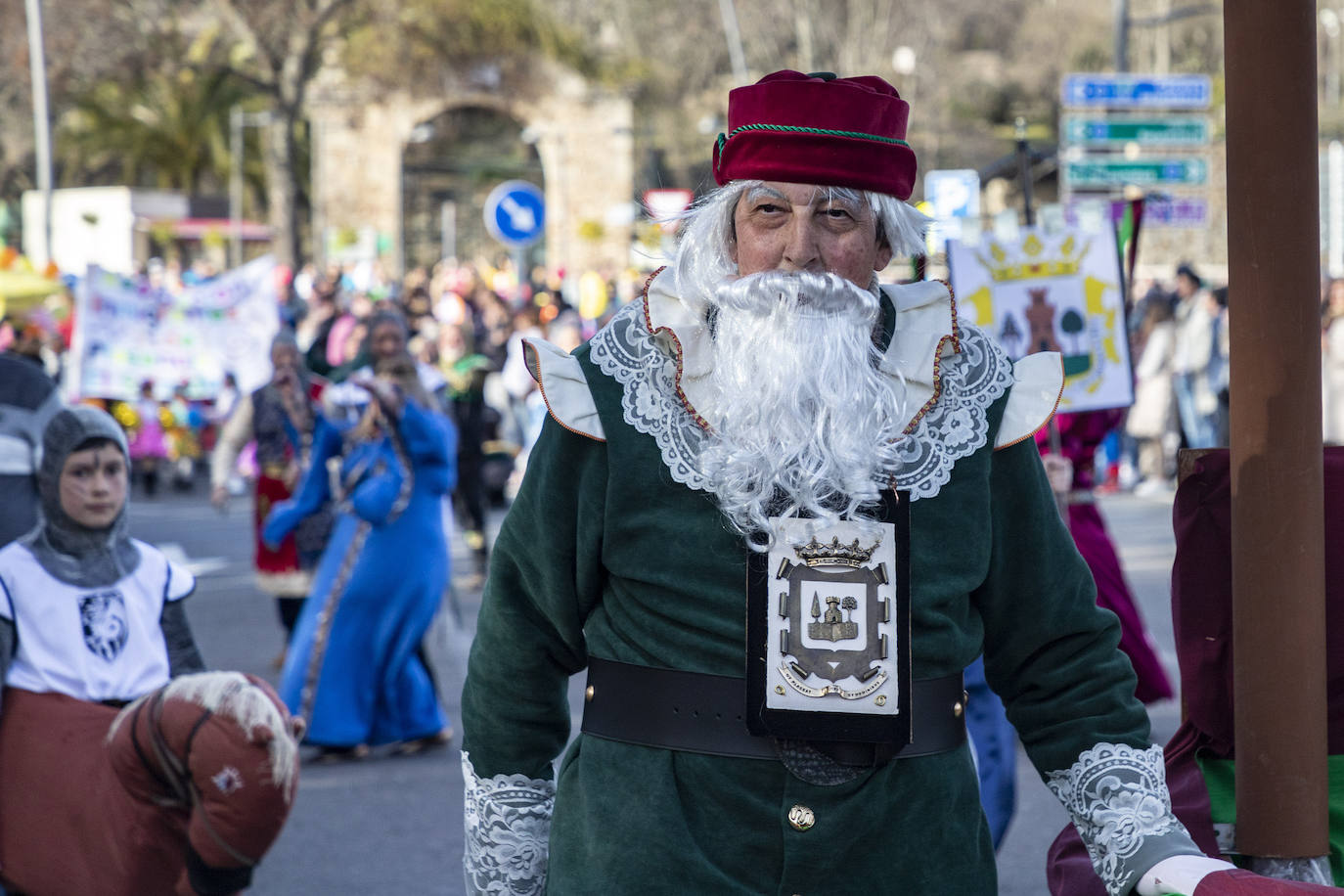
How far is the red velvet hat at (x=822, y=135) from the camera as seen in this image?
229cm

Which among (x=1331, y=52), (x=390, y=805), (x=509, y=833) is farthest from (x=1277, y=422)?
(x=1331, y=52)

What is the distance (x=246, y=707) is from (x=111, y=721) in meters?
0.46

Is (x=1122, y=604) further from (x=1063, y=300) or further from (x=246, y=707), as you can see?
(x=246, y=707)

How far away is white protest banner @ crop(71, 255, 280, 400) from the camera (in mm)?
10562

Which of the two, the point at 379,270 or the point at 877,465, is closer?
the point at 877,465

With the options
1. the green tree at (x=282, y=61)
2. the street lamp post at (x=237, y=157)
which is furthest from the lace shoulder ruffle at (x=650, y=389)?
the street lamp post at (x=237, y=157)

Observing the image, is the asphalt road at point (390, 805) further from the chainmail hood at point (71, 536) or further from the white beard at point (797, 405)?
the white beard at point (797, 405)

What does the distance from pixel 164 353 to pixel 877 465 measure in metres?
9.20

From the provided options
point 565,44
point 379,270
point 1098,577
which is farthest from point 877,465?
point 565,44

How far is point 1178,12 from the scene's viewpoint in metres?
19.0

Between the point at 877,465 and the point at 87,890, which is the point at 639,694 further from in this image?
the point at 87,890

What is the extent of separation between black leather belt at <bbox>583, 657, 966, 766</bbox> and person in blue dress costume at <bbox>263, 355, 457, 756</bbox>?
451 cm

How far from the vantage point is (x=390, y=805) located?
6.01 meters

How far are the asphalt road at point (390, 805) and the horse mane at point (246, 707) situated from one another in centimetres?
164
